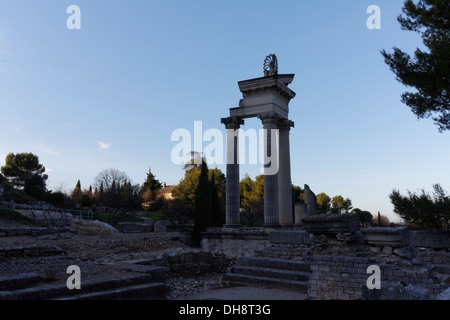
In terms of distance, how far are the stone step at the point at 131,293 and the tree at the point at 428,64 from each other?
9.51 m

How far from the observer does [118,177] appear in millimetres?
54594

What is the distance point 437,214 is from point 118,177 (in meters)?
50.3

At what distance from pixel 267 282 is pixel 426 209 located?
562 cm

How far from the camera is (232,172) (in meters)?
17.0

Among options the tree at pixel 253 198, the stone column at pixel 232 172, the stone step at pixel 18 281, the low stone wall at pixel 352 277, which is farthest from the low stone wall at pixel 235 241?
the tree at pixel 253 198

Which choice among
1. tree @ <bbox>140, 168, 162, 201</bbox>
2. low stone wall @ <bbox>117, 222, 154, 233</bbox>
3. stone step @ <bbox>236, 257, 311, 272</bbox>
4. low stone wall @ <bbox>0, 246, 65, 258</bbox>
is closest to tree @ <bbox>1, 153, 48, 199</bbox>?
tree @ <bbox>140, 168, 162, 201</bbox>

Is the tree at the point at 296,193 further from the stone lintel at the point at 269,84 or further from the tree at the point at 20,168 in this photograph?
the tree at the point at 20,168

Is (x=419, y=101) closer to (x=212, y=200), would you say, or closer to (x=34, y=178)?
(x=212, y=200)

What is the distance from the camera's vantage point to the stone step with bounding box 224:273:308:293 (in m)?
8.45

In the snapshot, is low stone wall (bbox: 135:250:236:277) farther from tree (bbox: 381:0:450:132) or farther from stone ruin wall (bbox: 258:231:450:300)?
tree (bbox: 381:0:450:132)

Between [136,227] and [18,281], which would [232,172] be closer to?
[136,227]

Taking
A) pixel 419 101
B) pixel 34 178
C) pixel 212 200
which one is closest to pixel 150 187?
pixel 34 178

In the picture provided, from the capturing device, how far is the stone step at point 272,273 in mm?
8805

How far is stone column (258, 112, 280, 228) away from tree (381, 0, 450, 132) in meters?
6.16
